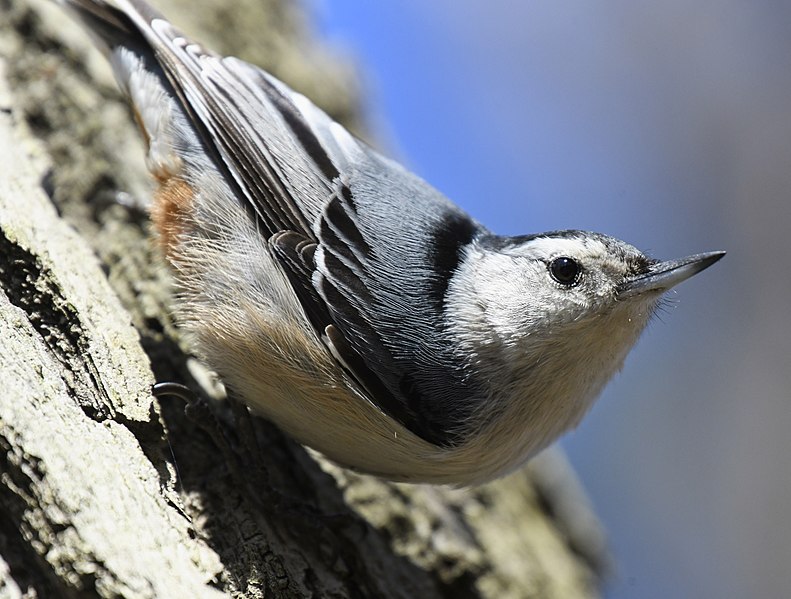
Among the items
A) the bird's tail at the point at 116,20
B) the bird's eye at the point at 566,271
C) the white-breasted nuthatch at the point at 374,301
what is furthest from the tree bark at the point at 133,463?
the bird's eye at the point at 566,271

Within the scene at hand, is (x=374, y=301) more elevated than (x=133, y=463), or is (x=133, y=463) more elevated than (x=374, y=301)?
(x=374, y=301)

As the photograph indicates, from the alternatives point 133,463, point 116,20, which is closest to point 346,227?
point 133,463

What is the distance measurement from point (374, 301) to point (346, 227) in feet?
0.70

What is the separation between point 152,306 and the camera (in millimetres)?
2398

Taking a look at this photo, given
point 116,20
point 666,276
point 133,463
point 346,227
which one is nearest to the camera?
point 133,463

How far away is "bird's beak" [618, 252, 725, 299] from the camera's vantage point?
1.95 meters

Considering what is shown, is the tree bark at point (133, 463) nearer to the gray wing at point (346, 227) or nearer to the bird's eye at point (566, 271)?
the gray wing at point (346, 227)

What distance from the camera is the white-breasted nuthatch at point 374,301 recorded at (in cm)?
193

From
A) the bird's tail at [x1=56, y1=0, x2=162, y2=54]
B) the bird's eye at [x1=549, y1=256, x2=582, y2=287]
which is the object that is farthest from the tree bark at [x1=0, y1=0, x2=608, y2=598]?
the bird's eye at [x1=549, y1=256, x2=582, y2=287]

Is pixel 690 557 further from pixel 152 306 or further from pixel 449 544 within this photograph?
pixel 152 306

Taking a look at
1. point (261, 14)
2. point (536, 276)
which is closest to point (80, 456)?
point (536, 276)

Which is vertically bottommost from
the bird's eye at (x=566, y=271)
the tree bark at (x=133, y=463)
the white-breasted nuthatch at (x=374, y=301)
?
the tree bark at (x=133, y=463)

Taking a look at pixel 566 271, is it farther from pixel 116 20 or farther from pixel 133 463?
pixel 116 20

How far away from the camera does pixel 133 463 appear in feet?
5.71
